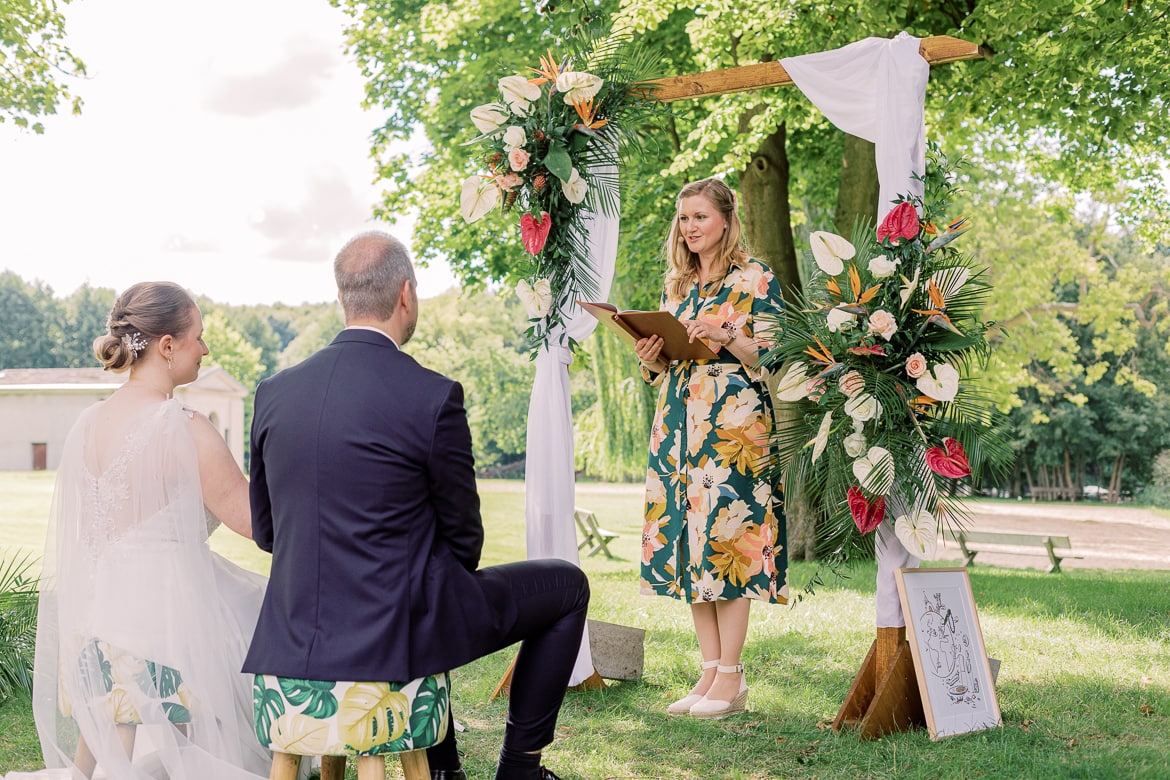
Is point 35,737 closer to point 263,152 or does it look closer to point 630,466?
point 630,466

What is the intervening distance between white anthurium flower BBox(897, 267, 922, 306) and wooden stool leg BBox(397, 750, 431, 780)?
2361 millimetres

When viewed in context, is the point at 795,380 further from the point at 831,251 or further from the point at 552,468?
the point at 552,468

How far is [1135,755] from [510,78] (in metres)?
3.64

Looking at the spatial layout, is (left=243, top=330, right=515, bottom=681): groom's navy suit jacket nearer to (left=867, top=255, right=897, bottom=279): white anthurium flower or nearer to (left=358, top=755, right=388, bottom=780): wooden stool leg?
(left=358, top=755, right=388, bottom=780): wooden stool leg

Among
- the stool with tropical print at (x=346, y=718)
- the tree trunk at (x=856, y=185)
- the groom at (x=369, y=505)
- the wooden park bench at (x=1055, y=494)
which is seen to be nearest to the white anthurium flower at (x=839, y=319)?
the groom at (x=369, y=505)

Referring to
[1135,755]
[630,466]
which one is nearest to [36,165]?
[630,466]

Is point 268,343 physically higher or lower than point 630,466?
higher

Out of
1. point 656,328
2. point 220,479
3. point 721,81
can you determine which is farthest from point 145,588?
point 721,81

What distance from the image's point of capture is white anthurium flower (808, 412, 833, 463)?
12.3 feet

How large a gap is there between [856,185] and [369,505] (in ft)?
26.0

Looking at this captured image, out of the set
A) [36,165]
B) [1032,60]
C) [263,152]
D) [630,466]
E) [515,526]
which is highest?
[263,152]

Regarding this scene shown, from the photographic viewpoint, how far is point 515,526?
2259 cm

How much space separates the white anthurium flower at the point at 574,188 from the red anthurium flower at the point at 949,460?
1917mm

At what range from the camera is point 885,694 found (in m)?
3.79
